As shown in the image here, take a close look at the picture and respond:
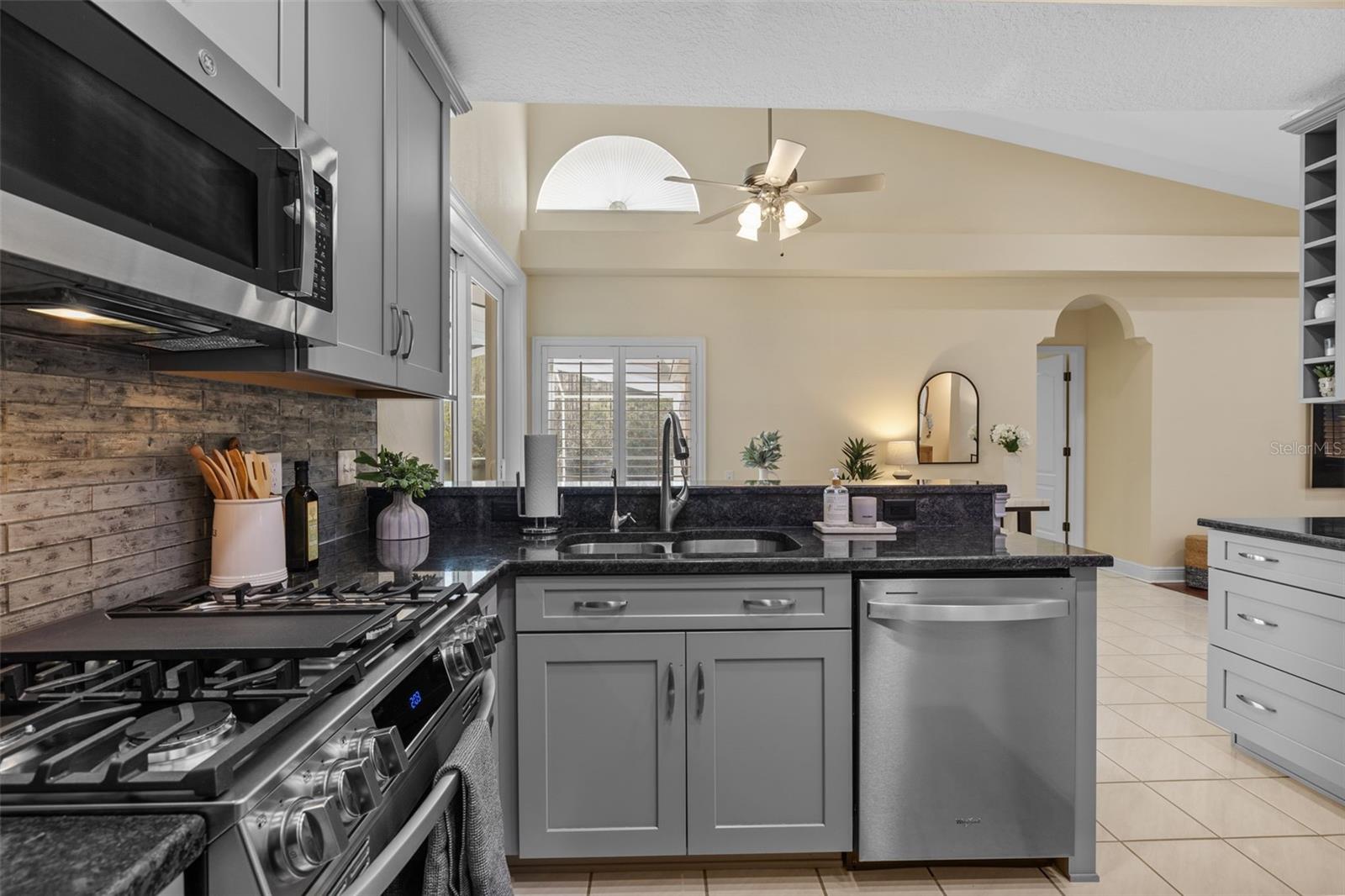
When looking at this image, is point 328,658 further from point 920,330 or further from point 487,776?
point 920,330

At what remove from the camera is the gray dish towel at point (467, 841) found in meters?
1.07

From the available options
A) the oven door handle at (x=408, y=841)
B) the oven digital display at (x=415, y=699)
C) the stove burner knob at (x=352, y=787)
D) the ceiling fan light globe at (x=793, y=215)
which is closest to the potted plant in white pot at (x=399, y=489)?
the oven digital display at (x=415, y=699)

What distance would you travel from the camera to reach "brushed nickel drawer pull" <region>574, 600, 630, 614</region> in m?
1.93

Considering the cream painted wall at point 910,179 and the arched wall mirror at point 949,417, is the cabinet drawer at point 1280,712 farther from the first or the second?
the cream painted wall at point 910,179

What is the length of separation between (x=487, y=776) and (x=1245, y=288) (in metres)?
7.11

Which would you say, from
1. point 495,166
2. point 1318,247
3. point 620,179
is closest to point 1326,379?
point 1318,247

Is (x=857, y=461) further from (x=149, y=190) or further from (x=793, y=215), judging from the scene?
(x=149, y=190)

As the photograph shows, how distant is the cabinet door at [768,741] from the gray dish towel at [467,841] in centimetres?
84

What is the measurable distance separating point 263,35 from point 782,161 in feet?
9.04

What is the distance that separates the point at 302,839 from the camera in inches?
28.0

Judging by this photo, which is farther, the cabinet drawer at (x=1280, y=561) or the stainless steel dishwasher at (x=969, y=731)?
the cabinet drawer at (x=1280, y=561)

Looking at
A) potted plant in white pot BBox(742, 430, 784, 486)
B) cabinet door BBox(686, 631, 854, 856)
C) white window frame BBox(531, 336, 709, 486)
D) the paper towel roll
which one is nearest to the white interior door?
potted plant in white pot BBox(742, 430, 784, 486)

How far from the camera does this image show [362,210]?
1.62m

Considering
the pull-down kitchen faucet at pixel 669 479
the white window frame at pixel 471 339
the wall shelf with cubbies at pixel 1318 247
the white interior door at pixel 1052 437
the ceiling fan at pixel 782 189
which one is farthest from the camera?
the white interior door at pixel 1052 437
